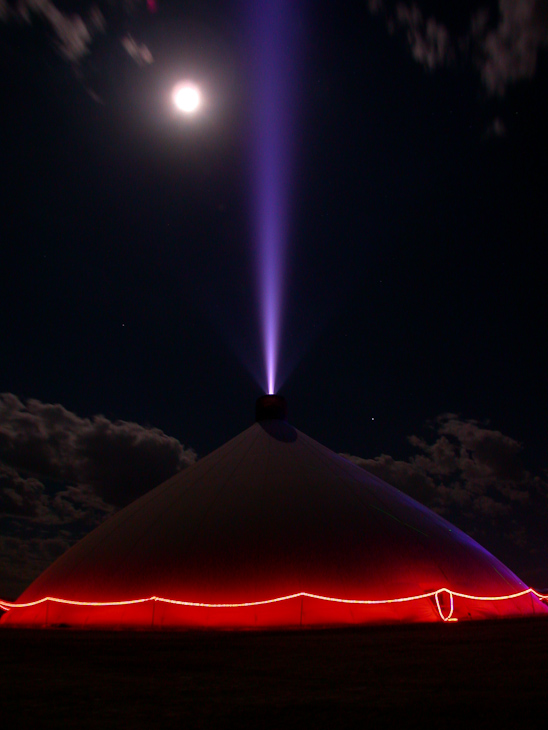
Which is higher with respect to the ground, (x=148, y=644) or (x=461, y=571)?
(x=461, y=571)

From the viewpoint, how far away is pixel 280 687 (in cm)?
521

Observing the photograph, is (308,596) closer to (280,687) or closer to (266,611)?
(266,611)

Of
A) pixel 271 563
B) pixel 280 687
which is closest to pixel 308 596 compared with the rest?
pixel 271 563

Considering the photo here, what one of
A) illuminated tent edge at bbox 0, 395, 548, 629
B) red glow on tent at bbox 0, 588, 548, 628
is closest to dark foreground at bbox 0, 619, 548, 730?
red glow on tent at bbox 0, 588, 548, 628

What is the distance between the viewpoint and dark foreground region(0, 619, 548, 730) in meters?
3.92

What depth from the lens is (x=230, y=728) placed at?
3635 mm

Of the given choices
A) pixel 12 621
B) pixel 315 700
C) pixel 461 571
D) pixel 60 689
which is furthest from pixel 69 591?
pixel 315 700

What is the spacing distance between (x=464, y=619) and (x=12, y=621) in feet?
51.1

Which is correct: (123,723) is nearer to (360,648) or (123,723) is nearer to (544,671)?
(544,671)

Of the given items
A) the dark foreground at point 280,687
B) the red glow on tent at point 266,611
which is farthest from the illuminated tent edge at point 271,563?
the dark foreground at point 280,687

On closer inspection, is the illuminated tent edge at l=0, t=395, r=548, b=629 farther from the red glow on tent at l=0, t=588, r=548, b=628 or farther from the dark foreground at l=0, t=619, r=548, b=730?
the dark foreground at l=0, t=619, r=548, b=730

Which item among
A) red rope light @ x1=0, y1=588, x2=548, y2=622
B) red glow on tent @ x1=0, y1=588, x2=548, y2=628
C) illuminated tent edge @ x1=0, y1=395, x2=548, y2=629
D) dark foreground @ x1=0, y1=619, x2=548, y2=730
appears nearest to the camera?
dark foreground @ x1=0, y1=619, x2=548, y2=730

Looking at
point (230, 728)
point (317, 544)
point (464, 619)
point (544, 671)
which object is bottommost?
point (230, 728)

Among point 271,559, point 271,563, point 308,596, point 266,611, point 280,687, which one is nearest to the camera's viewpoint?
point 280,687
